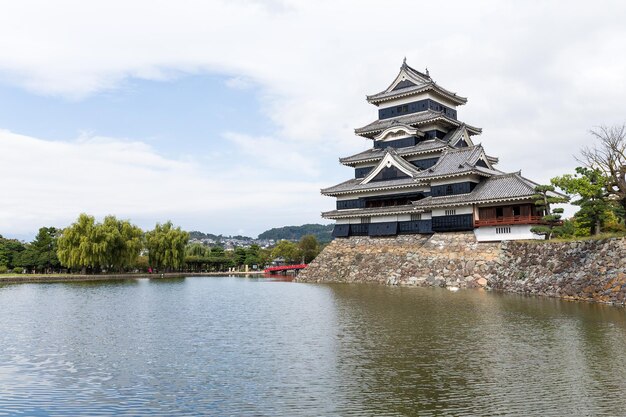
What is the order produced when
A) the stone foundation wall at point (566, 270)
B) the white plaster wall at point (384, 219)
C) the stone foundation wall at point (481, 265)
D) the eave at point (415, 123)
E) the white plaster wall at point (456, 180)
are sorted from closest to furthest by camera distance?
the stone foundation wall at point (566, 270) → the stone foundation wall at point (481, 265) → the white plaster wall at point (456, 180) → the white plaster wall at point (384, 219) → the eave at point (415, 123)

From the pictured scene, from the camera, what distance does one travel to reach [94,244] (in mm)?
Result: 60531

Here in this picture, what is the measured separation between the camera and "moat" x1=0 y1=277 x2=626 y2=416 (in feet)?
36.1

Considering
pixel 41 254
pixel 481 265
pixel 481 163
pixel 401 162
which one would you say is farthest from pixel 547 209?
pixel 41 254

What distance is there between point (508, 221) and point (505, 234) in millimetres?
1313

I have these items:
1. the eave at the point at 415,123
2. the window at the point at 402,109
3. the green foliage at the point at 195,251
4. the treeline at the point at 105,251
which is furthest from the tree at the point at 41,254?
the window at the point at 402,109

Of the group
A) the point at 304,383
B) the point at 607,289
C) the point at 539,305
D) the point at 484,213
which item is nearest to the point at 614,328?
the point at 539,305

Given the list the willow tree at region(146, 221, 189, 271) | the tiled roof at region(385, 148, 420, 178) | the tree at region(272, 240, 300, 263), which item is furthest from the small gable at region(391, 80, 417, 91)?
the tree at region(272, 240, 300, 263)

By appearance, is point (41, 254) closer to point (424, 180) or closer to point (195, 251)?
point (195, 251)

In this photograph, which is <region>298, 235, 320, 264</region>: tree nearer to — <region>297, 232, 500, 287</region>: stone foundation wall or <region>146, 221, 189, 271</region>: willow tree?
<region>146, 221, 189, 271</region>: willow tree

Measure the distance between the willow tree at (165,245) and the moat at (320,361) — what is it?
145ft

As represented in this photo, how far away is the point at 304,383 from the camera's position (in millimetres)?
12656

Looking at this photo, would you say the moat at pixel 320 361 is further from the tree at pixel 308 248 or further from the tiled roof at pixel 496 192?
the tree at pixel 308 248

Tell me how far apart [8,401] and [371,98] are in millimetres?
48844

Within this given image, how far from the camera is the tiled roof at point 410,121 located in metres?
49.8
